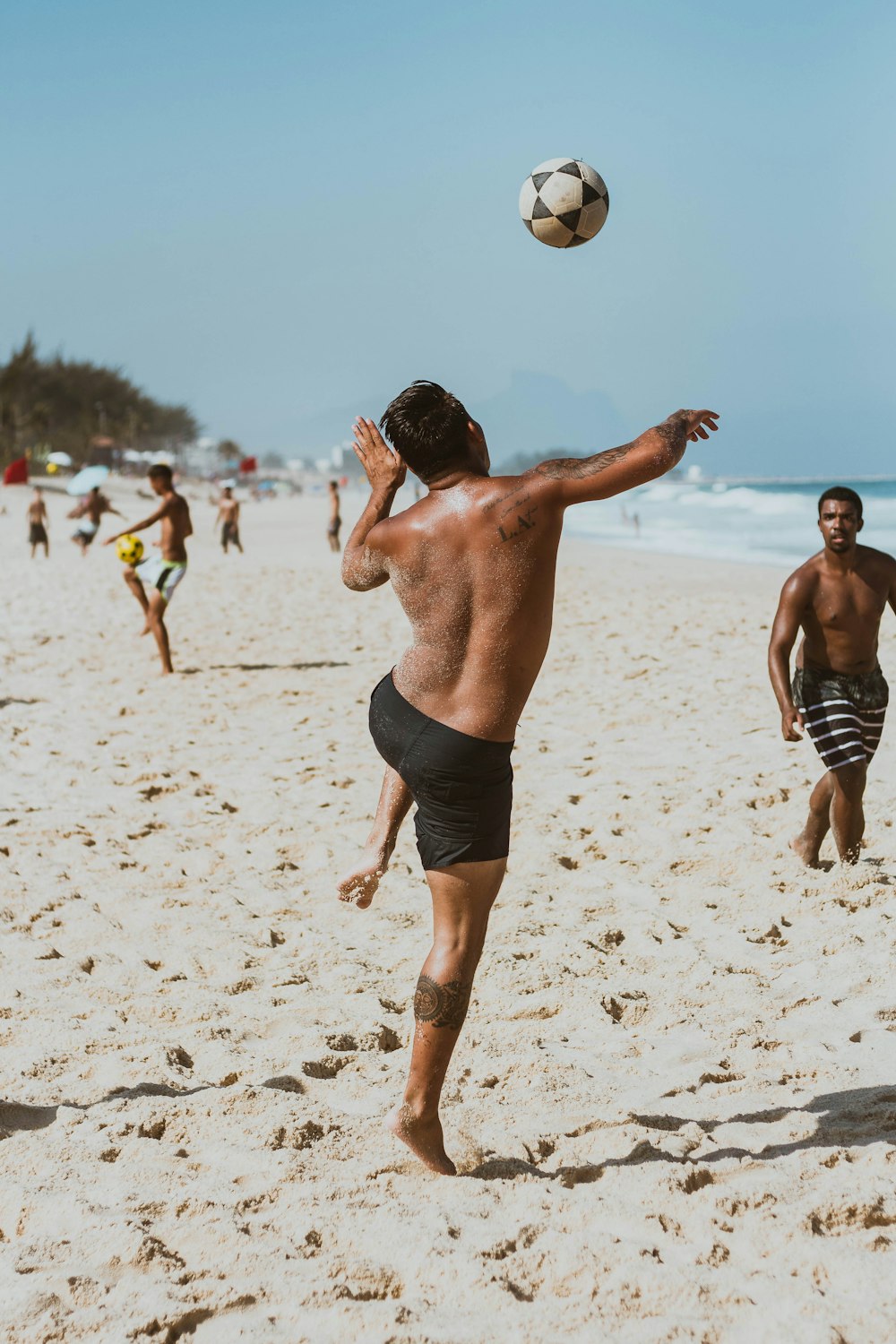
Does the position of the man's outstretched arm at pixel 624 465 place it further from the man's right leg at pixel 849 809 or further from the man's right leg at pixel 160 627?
the man's right leg at pixel 160 627

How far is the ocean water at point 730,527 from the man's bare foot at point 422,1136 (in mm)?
Result: 25453

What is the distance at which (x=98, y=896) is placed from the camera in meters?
4.98

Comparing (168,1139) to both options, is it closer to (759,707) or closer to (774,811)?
(774,811)

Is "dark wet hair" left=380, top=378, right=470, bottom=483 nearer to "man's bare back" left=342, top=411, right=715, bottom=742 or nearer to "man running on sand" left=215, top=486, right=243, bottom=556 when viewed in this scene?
"man's bare back" left=342, top=411, right=715, bottom=742

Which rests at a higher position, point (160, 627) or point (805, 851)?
point (160, 627)

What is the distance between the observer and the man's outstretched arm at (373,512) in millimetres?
2871

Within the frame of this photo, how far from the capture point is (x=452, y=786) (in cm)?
274

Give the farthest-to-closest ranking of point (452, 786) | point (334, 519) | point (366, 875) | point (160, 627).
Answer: point (334, 519) < point (160, 627) < point (366, 875) < point (452, 786)

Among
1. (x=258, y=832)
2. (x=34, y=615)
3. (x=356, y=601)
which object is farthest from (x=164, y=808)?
(x=356, y=601)

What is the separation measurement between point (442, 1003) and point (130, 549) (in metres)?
8.42

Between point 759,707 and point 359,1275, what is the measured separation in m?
6.28

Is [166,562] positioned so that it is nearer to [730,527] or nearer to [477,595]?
[477,595]

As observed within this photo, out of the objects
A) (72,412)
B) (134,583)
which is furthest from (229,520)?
(72,412)

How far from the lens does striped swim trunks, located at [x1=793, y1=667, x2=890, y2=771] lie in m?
4.83
